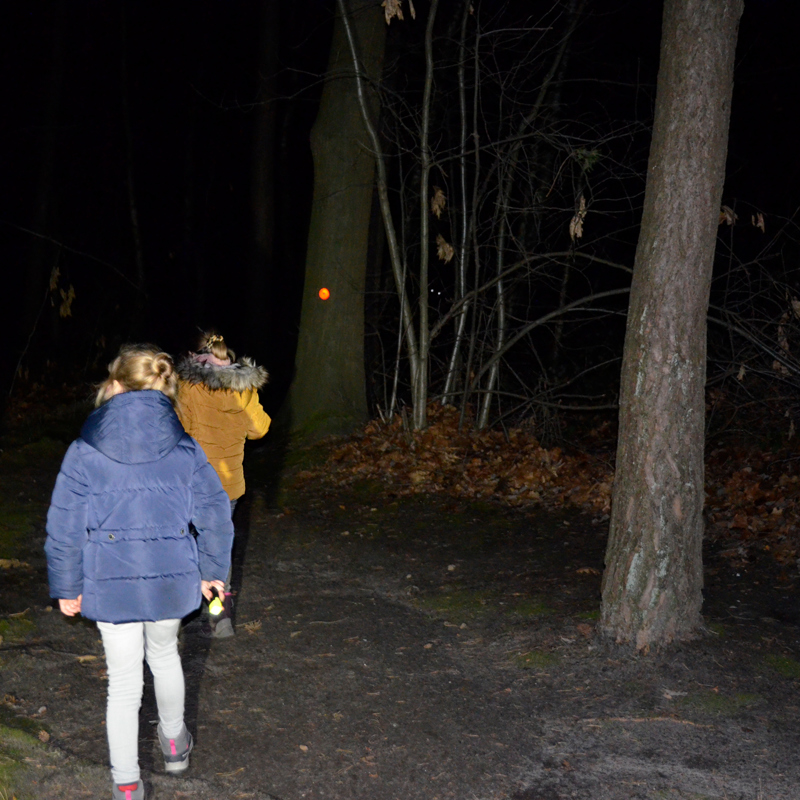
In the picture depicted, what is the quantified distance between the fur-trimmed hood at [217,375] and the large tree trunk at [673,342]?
239 cm

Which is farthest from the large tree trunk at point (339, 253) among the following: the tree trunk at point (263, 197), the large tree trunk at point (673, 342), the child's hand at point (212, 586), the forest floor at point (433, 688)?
the child's hand at point (212, 586)

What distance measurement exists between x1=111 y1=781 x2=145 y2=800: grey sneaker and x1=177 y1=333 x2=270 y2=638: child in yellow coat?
2035 mm

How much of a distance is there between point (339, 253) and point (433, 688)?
25.6 ft

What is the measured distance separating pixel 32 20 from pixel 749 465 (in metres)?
20.3

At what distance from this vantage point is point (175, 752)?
3.89 m

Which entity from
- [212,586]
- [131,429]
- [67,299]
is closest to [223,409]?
[212,586]

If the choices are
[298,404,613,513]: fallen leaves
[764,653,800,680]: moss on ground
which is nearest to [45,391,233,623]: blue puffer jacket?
[764,653,800,680]: moss on ground

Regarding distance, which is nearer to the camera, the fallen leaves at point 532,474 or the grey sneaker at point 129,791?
the grey sneaker at point 129,791

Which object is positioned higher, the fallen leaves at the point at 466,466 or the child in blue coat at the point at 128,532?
the child in blue coat at the point at 128,532

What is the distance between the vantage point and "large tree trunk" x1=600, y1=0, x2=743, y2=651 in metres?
4.88

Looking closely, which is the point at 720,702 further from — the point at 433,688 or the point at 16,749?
the point at 16,749

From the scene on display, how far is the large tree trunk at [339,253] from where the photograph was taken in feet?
38.0

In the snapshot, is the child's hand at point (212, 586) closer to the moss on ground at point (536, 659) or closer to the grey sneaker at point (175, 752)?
the grey sneaker at point (175, 752)

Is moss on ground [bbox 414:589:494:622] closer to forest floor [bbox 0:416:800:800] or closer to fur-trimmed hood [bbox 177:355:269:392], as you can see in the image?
forest floor [bbox 0:416:800:800]
